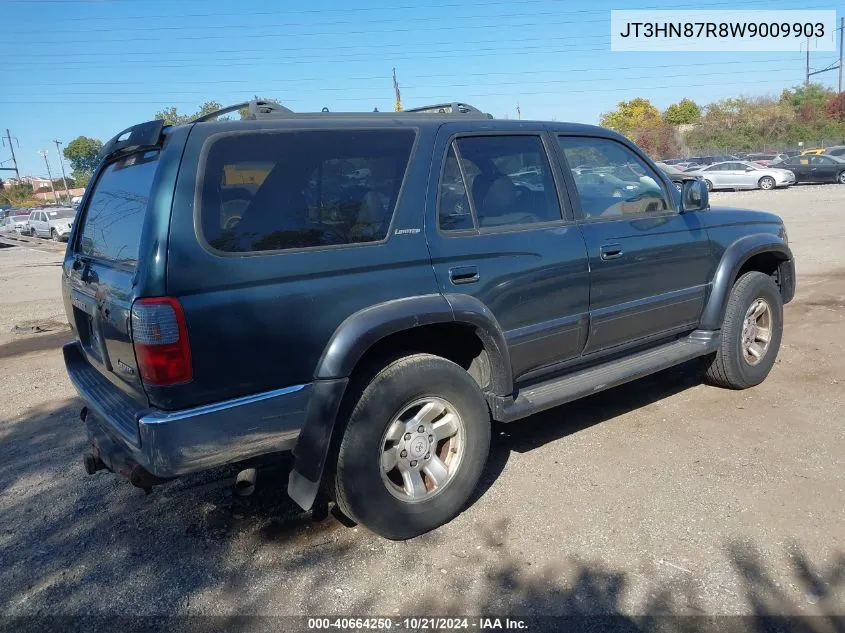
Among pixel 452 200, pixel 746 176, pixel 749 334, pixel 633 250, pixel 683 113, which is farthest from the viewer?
pixel 683 113

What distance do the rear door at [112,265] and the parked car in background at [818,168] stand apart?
31536 mm

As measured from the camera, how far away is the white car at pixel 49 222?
28.4 meters

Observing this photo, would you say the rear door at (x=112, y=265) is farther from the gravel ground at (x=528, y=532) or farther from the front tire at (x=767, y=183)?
the front tire at (x=767, y=183)

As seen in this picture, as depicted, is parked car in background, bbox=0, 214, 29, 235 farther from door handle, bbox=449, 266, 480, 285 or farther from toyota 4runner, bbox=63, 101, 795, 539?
door handle, bbox=449, 266, 480, 285

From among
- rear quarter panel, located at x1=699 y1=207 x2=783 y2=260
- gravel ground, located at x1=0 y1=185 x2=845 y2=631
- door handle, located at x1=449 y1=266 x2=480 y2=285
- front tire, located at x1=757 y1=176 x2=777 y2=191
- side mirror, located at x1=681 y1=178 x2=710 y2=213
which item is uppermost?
side mirror, located at x1=681 y1=178 x2=710 y2=213

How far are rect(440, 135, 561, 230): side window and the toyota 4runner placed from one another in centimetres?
1

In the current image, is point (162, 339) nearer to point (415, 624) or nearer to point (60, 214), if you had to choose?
point (415, 624)

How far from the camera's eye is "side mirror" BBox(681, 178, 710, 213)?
4.49 m

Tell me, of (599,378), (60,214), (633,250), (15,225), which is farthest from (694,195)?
(15,225)

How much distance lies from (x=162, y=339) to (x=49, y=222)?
101 feet

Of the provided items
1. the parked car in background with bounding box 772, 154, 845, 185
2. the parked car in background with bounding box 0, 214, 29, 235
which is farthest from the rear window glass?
the parked car in background with bounding box 0, 214, 29, 235

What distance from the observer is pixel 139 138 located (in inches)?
119

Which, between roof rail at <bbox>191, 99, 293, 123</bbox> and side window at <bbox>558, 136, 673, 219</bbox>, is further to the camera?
side window at <bbox>558, 136, 673, 219</bbox>

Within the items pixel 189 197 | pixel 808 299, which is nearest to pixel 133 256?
pixel 189 197
